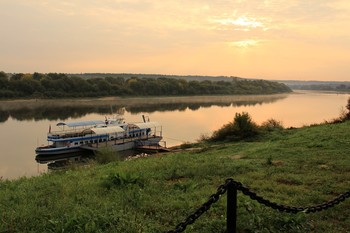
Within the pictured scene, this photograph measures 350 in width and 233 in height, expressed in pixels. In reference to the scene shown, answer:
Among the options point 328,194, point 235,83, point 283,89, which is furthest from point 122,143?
point 283,89

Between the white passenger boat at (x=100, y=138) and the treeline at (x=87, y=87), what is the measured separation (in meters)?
46.4

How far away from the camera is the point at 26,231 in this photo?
4727mm

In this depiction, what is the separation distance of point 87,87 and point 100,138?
5549cm

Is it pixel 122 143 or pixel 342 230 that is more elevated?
pixel 342 230

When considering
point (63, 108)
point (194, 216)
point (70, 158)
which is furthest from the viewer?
point (63, 108)

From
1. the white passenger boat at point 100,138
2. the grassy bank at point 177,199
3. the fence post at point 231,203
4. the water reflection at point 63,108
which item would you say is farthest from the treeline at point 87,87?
the fence post at point 231,203

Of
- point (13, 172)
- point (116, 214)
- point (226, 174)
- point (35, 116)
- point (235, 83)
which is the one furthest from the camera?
point (235, 83)

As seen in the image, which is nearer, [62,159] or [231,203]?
[231,203]

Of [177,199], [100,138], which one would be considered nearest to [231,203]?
[177,199]

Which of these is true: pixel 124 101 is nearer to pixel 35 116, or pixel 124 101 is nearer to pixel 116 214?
pixel 35 116

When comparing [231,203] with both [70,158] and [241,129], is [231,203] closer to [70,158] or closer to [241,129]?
[241,129]

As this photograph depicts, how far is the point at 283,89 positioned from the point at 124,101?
365 feet

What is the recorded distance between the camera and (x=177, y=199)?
633 cm

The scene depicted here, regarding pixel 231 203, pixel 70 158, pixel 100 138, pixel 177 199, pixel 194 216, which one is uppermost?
pixel 231 203
